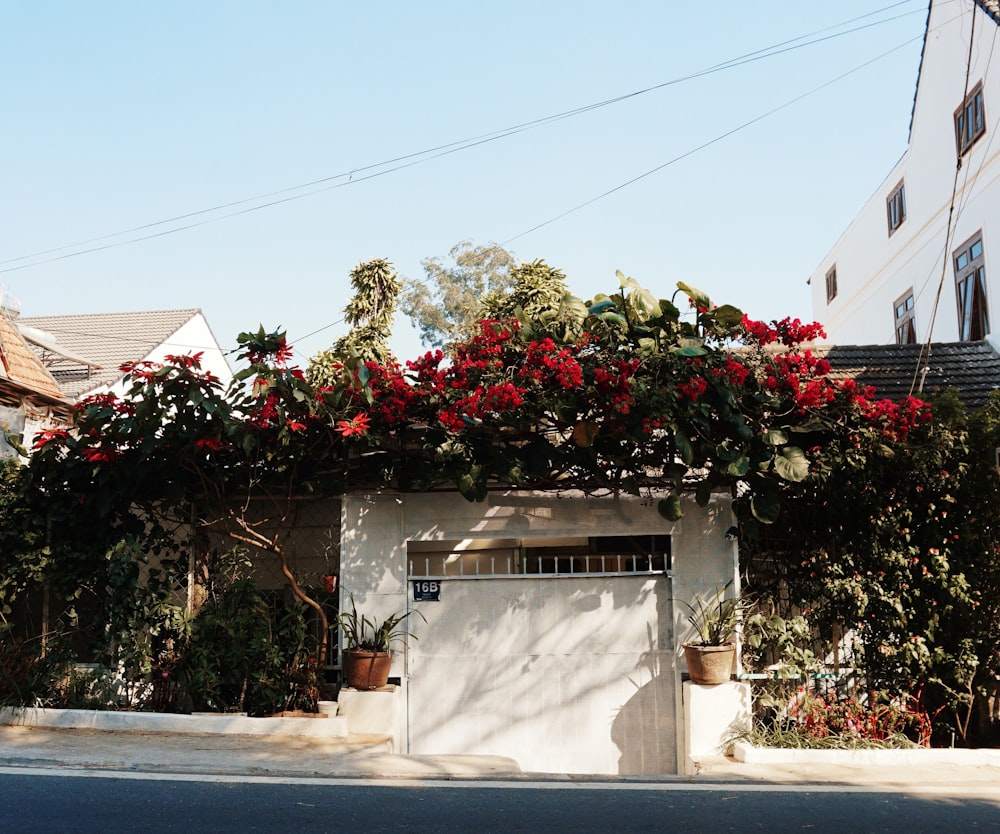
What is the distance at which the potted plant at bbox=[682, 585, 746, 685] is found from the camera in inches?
341

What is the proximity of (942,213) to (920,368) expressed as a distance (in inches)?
213

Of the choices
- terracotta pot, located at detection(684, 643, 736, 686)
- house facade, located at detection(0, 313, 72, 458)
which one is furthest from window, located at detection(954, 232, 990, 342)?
house facade, located at detection(0, 313, 72, 458)

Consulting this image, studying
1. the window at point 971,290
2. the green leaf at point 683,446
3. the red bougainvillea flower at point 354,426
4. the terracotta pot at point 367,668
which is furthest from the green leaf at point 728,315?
the window at point 971,290

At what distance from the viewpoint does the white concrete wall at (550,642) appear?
30.1ft

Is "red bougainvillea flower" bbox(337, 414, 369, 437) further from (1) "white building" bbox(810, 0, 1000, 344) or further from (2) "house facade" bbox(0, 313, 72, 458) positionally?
(2) "house facade" bbox(0, 313, 72, 458)

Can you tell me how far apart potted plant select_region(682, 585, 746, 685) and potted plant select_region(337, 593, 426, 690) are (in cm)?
256

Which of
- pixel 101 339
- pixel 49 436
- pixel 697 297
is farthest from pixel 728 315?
pixel 101 339

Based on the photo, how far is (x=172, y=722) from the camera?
8914 mm

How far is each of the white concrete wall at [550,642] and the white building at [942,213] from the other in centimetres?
475

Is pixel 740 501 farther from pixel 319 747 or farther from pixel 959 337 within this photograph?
pixel 959 337

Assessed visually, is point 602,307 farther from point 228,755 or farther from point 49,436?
point 49,436

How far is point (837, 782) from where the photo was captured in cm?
721

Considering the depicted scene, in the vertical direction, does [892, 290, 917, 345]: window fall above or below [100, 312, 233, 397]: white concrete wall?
below

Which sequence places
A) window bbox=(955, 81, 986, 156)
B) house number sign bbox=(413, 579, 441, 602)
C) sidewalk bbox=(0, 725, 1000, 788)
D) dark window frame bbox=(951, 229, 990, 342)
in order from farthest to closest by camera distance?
window bbox=(955, 81, 986, 156) < dark window frame bbox=(951, 229, 990, 342) < house number sign bbox=(413, 579, 441, 602) < sidewalk bbox=(0, 725, 1000, 788)
